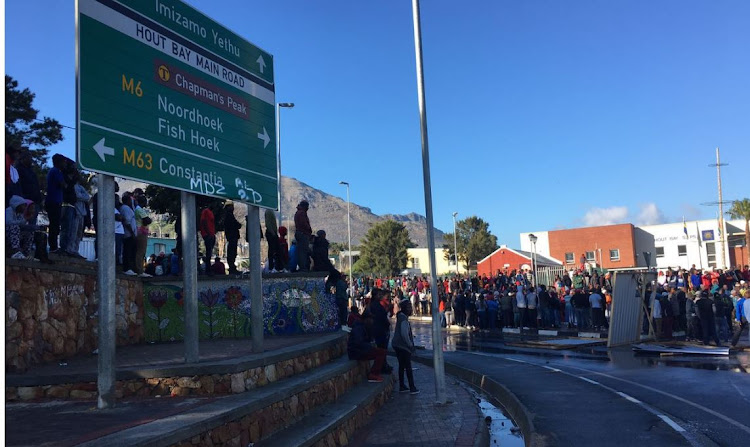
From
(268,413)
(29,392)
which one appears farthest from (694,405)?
(29,392)

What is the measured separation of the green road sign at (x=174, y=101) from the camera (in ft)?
23.2

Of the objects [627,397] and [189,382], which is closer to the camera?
[189,382]

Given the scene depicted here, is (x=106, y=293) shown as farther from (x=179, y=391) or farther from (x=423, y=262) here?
(x=423, y=262)

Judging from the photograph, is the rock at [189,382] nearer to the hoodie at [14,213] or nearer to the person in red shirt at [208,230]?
the hoodie at [14,213]

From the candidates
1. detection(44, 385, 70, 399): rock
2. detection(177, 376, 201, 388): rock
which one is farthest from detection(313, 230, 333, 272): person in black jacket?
detection(44, 385, 70, 399): rock

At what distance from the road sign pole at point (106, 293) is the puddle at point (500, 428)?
5484 mm

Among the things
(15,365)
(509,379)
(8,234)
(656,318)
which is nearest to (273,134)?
(8,234)

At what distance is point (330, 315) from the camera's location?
1405 cm

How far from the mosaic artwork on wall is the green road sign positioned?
3095mm

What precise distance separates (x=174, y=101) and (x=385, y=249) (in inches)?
3220

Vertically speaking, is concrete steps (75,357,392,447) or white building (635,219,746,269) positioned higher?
white building (635,219,746,269)

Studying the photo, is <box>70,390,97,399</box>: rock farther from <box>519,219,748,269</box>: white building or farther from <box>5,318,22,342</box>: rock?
<box>519,219,748,269</box>: white building

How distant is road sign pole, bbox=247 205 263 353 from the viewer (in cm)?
974

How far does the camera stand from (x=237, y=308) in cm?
1270
